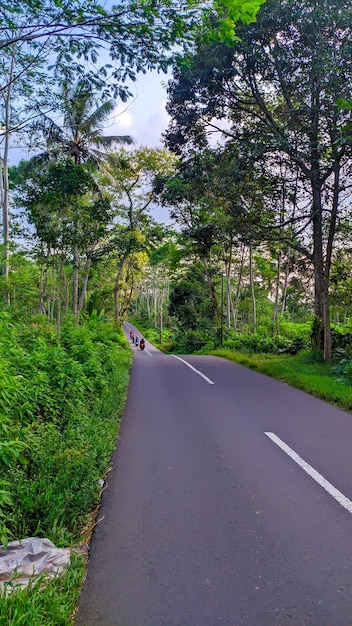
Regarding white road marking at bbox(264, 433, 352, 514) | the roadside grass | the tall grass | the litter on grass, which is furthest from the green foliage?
the roadside grass

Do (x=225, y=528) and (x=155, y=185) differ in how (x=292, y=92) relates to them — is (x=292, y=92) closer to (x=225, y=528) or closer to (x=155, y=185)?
(x=155, y=185)

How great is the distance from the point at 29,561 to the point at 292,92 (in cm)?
1446

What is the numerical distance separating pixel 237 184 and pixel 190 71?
4.00 meters

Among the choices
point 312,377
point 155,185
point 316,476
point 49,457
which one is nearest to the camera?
point 49,457

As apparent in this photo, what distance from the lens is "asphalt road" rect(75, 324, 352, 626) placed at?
2578 millimetres

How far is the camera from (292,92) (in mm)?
12945

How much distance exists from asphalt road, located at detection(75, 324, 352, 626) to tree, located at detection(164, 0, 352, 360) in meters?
8.03

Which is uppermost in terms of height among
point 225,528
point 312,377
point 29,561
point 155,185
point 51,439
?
point 155,185

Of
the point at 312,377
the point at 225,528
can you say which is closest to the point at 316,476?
the point at 225,528

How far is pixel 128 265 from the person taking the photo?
1587 inches

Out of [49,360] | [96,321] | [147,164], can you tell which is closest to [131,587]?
[49,360]

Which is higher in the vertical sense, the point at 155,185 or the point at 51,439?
the point at 155,185

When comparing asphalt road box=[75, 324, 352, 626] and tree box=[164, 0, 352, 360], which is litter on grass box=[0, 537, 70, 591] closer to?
asphalt road box=[75, 324, 352, 626]

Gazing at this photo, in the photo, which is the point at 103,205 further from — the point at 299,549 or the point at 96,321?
the point at 299,549
